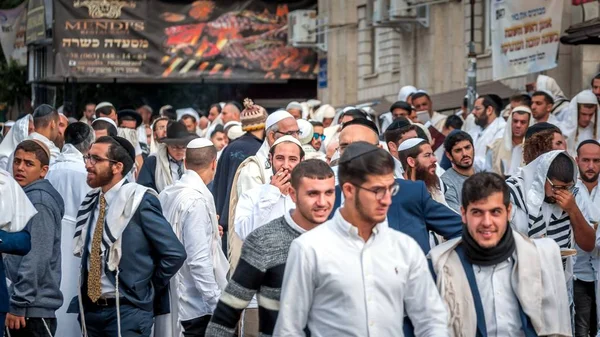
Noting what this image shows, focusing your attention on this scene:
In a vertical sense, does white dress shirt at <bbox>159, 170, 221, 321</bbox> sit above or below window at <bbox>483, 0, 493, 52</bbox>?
below

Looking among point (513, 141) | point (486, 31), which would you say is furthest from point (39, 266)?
point (486, 31)

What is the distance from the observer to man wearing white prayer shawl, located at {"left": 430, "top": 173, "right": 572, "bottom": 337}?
7.51 metres

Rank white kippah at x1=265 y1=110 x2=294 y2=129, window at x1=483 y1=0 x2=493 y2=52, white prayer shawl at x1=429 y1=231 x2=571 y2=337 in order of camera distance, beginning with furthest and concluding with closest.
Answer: window at x1=483 y1=0 x2=493 y2=52 < white kippah at x1=265 y1=110 x2=294 y2=129 < white prayer shawl at x1=429 y1=231 x2=571 y2=337

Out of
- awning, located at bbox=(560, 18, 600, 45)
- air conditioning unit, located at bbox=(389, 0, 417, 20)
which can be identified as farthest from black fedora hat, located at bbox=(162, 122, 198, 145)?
air conditioning unit, located at bbox=(389, 0, 417, 20)

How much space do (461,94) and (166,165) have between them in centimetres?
1628

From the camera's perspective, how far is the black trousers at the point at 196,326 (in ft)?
35.8

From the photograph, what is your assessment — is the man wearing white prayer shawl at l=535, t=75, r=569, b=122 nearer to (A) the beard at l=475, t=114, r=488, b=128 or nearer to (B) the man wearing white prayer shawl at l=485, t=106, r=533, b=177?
(A) the beard at l=475, t=114, r=488, b=128

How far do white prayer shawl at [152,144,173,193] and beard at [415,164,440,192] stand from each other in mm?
4299

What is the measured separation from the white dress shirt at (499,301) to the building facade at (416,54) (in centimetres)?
1899

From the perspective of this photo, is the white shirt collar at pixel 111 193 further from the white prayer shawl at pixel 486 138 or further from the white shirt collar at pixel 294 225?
the white prayer shawl at pixel 486 138

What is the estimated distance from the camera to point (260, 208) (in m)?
9.88

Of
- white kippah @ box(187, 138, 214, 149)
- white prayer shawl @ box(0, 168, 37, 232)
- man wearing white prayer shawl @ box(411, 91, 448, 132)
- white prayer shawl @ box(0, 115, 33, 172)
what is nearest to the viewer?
white prayer shawl @ box(0, 168, 37, 232)

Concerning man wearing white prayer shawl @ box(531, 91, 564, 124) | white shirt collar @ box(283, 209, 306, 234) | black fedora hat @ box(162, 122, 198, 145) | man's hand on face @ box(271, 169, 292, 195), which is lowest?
white shirt collar @ box(283, 209, 306, 234)

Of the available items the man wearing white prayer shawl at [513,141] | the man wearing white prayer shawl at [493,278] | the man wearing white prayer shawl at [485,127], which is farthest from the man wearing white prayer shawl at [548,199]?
the man wearing white prayer shawl at [485,127]
